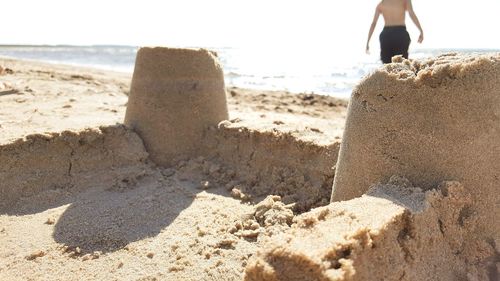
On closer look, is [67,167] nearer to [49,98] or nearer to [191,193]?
[191,193]

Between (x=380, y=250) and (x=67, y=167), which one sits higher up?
(x=380, y=250)

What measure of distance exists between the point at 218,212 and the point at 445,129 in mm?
1742

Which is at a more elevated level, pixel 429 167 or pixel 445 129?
pixel 445 129

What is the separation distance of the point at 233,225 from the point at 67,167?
1708mm

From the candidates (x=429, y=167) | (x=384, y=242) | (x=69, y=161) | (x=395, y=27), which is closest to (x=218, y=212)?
(x=69, y=161)

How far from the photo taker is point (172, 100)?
4.17m

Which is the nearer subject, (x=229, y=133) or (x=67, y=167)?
(x=67, y=167)

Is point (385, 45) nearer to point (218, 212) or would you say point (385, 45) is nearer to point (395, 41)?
point (395, 41)

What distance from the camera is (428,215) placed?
204 cm

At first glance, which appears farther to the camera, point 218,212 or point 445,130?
point 218,212

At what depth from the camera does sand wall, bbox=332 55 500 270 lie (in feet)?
7.16

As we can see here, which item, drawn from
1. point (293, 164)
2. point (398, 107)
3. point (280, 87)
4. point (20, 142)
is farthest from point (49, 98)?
point (280, 87)

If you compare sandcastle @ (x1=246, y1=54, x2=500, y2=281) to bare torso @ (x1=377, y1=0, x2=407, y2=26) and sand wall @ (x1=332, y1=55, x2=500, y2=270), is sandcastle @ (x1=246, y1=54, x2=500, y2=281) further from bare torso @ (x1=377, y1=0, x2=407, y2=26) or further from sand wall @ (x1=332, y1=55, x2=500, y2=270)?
bare torso @ (x1=377, y1=0, x2=407, y2=26)

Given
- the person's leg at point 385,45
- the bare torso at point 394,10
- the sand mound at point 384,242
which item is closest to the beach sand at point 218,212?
the sand mound at point 384,242
